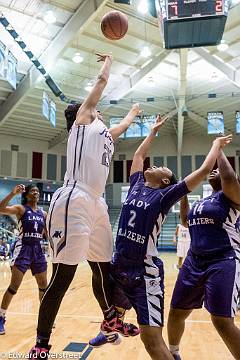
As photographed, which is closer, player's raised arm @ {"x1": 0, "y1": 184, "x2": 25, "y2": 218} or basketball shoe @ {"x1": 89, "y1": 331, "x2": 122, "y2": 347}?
basketball shoe @ {"x1": 89, "y1": 331, "x2": 122, "y2": 347}

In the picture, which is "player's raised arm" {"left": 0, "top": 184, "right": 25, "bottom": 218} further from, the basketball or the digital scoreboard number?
the digital scoreboard number

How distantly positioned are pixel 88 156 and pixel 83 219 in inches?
17.9

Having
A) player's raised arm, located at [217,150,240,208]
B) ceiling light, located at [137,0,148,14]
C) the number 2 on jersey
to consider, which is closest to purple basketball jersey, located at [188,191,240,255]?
player's raised arm, located at [217,150,240,208]

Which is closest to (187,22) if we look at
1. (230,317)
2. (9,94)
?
(230,317)

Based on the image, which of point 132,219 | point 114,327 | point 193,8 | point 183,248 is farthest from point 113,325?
point 183,248

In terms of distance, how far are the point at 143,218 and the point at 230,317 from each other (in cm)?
101

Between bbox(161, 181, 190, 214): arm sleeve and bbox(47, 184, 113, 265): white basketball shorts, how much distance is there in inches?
18.6

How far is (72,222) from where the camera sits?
2.57 metres

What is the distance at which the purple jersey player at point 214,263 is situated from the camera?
3.03 meters

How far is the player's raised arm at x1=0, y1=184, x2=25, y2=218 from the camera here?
438 centimetres

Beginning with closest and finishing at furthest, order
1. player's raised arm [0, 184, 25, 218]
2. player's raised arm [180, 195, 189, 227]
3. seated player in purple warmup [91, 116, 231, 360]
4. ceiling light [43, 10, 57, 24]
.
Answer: seated player in purple warmup [91, 116, 231, 360]
player's raised arm [180, 195, 189, 227]
player's raised arm [0, 184, 25, 218]
ceiling light [43, 10, 57, 24]

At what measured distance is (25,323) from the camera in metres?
5.20

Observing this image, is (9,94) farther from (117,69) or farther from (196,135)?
(196,135)

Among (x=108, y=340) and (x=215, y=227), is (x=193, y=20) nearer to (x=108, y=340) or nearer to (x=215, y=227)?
(x=215, y=227)
